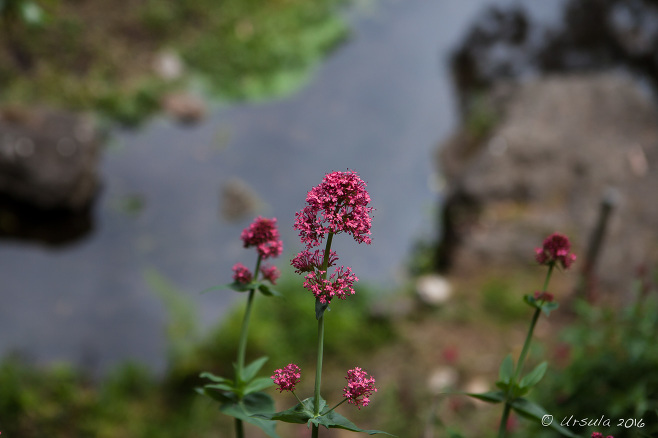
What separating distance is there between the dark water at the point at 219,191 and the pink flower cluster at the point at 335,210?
14.0ft

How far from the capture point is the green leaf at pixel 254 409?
103cm

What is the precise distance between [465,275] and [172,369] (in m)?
2.34

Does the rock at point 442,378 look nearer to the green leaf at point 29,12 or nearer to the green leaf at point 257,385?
the green leaf at point 257,385

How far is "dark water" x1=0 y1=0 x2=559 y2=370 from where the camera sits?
17.0ft

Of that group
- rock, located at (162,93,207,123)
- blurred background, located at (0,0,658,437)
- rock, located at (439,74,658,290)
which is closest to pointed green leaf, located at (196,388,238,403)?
blurred background, located at (0,0,658,437)

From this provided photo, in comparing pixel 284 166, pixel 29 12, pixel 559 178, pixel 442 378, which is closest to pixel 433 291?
pixel 442 378

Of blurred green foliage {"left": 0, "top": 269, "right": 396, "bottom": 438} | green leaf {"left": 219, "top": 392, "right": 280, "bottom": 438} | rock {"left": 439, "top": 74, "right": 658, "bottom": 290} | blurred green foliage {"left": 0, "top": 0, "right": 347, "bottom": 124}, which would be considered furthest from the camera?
blurred green foliage {"left": 0, "top": 0, "right": 347, "bottom": 124}

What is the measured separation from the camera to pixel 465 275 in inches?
192

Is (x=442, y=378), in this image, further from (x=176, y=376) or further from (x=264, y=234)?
(x=264, y=234)

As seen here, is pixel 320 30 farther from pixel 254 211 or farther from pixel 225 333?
pixel 225 333

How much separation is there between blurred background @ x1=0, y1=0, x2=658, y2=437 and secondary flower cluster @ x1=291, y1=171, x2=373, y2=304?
251cm

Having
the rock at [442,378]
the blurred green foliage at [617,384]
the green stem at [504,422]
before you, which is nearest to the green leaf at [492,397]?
the green stem at [504,422]

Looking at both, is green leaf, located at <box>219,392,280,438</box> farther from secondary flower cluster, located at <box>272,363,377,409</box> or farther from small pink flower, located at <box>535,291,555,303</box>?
small pink flower, located at <box>535,291,555,303</box>

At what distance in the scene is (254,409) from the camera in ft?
3.65
